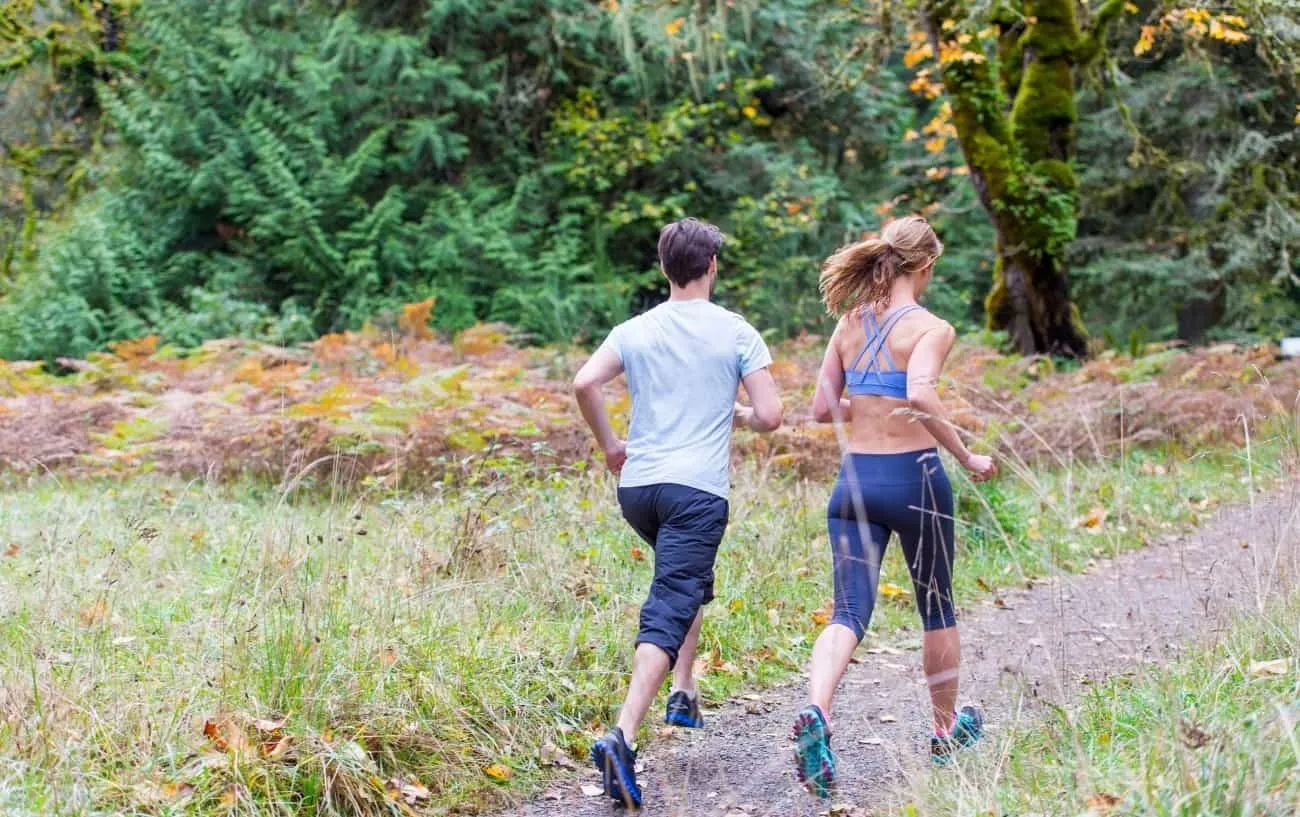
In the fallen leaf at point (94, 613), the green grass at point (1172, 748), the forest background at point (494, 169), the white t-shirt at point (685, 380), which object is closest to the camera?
the green grass at point (1172, 748)

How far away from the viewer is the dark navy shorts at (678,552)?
4129 mm

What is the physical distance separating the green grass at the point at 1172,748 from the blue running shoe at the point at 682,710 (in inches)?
42.8

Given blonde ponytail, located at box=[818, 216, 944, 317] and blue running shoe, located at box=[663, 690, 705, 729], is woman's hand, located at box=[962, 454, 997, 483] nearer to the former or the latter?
blonde ponytail, located at box=[818, 216, 944, 317]

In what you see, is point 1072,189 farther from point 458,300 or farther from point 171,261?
point 171,261

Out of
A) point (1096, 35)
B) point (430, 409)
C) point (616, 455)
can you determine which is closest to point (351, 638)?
point (616, 455)

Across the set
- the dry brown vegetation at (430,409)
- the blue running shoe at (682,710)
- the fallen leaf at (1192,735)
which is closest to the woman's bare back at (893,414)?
the blue running shoe at (682,710)

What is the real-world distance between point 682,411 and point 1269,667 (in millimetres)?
2065

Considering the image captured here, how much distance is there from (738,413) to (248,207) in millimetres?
15420

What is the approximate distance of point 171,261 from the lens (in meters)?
18.2

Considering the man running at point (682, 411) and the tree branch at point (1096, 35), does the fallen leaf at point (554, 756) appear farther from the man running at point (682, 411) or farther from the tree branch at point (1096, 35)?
the tree branch at point (1096, 35)

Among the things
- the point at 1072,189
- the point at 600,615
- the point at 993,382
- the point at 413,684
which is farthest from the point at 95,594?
the point at 1072,189

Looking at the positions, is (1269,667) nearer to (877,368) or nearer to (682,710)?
(877,368)

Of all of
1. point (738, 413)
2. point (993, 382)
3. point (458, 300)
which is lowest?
point (458, 300)

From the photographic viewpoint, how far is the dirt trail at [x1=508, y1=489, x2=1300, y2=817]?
4.08 metres
